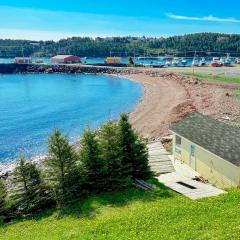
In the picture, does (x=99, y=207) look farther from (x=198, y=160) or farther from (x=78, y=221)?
(x=198, y=160)

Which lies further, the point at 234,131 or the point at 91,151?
the point at 234,131

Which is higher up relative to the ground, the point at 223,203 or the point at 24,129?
the point at 223,203

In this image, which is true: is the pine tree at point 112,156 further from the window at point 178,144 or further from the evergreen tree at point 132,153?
the window at point 178,144

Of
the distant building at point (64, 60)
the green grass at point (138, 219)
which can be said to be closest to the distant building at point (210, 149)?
the green grass at point (138, 219)

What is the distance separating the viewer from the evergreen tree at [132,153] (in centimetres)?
2658

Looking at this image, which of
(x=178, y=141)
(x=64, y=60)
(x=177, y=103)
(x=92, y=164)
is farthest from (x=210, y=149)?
(x=64, y=60)

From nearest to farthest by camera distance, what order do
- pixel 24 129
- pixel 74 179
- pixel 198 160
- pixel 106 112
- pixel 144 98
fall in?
pixel 74 179 < pixel 198 160 < pixel 24 129 < pixel 106 112 < pixel 144 98

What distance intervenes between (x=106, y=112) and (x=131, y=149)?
49.4m

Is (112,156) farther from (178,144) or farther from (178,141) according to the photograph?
(178,141)

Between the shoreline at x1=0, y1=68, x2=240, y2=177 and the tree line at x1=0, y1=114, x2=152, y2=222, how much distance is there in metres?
16.9

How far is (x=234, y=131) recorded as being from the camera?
98.0ft

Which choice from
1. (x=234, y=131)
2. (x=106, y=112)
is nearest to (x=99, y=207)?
(x=234, y=131)

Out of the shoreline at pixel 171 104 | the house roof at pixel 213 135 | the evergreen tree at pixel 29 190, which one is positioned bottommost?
the shoreline at pixel 171 104

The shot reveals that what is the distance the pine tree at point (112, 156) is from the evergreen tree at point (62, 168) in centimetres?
215
